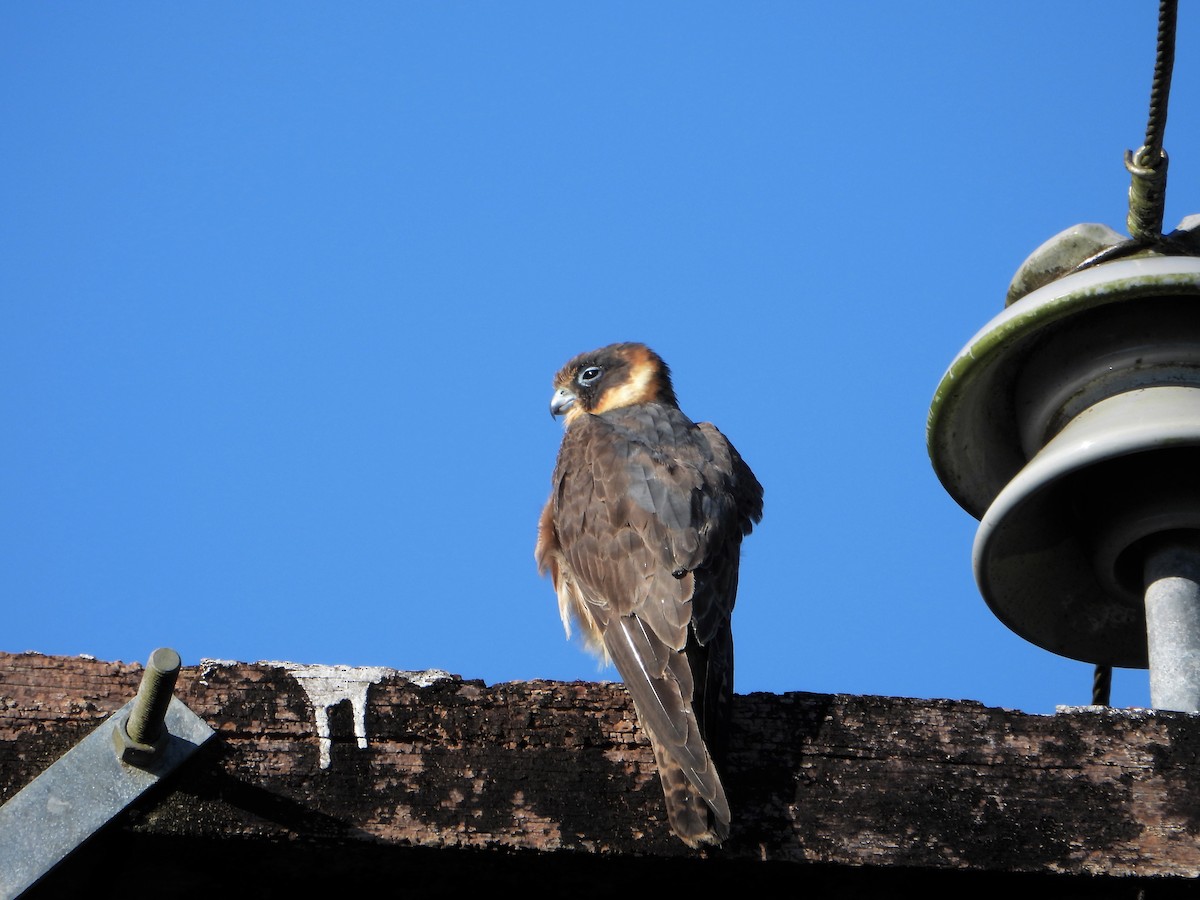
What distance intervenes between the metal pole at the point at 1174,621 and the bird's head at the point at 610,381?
3.51 metres

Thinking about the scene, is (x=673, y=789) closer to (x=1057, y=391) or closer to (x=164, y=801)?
(x=164, y=801)

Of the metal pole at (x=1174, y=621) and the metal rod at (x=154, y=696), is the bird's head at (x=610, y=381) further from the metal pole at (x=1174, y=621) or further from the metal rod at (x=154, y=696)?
the metal rod at (x=154, y=696)

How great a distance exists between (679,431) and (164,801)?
9.74 feet

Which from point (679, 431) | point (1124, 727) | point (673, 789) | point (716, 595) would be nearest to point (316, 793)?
point (673, 789)

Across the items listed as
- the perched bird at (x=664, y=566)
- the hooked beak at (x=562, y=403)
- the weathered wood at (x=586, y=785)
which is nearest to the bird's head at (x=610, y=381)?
the hooked beak at (x=562, y=403)

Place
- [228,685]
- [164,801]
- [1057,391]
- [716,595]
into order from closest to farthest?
[164,801] → [228,685] → [1057,391] → [716,595]

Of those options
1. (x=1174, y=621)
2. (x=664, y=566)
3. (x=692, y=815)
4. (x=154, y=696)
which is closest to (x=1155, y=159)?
(x=1174, y=621)

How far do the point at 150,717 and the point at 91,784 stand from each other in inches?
5.4

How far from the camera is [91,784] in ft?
7.13

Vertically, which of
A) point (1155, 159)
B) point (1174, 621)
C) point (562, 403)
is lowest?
point (1174, 621)

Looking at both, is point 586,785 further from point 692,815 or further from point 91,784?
point 91,784

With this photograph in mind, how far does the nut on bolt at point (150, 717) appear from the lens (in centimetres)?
211

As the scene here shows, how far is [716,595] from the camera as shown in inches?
144

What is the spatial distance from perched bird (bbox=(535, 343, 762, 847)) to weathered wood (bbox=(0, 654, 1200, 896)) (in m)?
0.07
